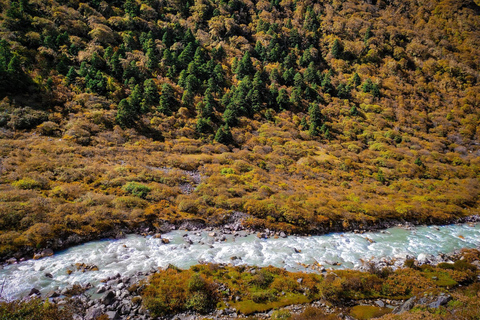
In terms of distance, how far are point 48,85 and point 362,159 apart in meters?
61.9

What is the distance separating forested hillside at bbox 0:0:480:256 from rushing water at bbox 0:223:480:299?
204 centimetres

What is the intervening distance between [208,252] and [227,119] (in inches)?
1438

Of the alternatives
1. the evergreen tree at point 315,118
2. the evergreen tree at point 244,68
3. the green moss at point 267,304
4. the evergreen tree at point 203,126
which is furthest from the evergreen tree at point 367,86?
the green moss at point 267,304

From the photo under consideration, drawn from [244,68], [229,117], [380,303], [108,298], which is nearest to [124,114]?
[229,117]

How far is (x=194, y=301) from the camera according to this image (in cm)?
1175

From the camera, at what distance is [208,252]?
17.0 metres

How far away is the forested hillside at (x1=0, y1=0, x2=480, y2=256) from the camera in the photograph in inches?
909

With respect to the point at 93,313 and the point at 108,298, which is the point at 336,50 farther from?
the point at 93,313

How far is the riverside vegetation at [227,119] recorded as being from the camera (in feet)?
73.8

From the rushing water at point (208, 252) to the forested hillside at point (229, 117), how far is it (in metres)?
2.04

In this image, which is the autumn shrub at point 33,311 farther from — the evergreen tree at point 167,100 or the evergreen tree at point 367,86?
the evergreen tree at point 367,86

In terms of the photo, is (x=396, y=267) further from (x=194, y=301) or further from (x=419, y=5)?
(x=419, y=5)

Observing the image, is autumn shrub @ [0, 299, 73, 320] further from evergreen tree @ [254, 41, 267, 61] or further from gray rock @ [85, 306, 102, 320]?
evergreen tree @ [254, 41, 267, 61]

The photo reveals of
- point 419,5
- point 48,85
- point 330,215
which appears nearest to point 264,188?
point 330,215
